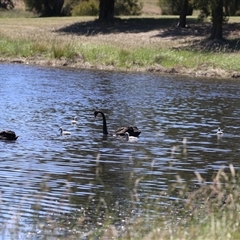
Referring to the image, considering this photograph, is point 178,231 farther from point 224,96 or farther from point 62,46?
point 62,46

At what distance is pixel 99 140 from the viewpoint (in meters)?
20.0

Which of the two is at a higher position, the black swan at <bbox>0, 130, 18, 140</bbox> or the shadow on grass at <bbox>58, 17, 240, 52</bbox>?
the black swan at <bbox>0, 130, 18, 140</bbox>

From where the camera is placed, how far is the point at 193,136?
2094 cm

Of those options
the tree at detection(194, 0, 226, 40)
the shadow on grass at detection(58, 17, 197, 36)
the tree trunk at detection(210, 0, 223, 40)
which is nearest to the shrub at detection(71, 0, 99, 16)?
the shadow on grass at detection(58, 17, 197, 36)

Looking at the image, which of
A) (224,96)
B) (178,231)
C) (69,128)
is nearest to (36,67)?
(224,96)

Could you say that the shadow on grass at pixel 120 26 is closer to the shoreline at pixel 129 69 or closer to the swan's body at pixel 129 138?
the shoreline at pixel 129 69

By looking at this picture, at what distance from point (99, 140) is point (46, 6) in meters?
55.6

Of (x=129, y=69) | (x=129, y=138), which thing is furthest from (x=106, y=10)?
(x=129, y=138)

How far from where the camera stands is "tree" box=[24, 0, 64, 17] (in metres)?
73.9

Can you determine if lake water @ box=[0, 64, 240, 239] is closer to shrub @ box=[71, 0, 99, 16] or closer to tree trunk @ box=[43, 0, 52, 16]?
tree trunk @ box=[43, 0, 52, 16]

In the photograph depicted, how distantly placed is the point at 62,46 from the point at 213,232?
34.3 metres

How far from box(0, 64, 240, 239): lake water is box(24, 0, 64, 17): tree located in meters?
36.2

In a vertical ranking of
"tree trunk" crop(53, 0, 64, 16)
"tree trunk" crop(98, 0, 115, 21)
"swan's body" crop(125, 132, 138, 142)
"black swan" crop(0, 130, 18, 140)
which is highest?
"black swan" crop(0, 130, 18, 140)

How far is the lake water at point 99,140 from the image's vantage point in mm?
12647
